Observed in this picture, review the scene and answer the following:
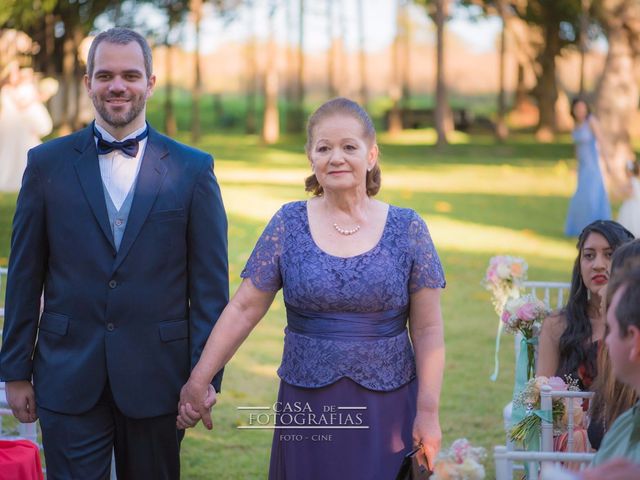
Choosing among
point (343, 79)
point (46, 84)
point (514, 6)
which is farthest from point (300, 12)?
point (46, 84)

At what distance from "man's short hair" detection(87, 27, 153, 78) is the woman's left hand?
1613 mm

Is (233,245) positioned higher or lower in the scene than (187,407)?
lower

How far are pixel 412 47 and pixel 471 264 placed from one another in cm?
7334

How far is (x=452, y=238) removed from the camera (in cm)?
1708

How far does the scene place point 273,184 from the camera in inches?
962

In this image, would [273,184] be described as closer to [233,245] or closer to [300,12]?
[233,245]

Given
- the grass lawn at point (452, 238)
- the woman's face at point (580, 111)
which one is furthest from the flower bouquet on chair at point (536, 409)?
the woman's face at point (580, 111)

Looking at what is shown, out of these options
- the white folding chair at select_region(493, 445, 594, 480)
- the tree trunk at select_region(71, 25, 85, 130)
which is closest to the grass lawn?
the white folding chair at select_region(493, 445, 594, 480)

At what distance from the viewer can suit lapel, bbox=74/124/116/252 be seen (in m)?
4.20

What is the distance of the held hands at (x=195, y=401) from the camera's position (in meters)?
4.21

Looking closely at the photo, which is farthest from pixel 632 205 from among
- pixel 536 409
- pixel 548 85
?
pixel 548 85

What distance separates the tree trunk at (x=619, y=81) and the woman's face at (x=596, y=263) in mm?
20558

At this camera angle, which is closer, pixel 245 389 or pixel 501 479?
pixel 501 479

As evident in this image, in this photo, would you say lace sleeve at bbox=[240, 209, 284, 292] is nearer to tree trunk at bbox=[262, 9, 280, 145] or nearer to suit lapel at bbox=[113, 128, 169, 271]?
suit lapel at bbox=[113, 128, 169, 271]
